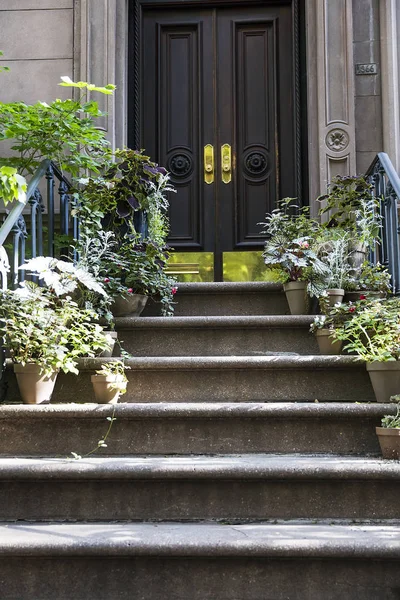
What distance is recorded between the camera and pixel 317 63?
17.9 ft

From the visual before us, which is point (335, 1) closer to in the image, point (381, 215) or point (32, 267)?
point (381, 215)

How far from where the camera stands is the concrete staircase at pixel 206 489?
2416mm

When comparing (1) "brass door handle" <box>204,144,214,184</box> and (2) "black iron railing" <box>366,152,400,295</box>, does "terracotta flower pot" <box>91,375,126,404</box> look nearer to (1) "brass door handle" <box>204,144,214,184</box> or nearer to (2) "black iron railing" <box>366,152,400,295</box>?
(2) "black iron railing" <box>366,152,400,295</box>

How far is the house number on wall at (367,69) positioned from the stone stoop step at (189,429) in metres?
3.21

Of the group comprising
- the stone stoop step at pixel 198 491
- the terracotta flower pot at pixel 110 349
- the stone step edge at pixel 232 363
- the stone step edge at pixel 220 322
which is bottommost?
the stone stoop step at pixel 198 491

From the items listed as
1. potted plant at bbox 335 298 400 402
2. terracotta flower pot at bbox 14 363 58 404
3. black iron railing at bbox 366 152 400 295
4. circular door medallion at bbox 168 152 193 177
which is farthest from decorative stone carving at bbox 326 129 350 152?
terracotta flower pot at bbox 14 363 58 404

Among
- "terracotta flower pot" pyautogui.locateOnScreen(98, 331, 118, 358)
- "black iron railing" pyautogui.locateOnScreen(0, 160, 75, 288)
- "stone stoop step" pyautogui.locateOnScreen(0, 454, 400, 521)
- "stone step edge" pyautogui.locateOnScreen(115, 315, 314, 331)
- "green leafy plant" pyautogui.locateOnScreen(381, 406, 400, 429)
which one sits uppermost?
"black iron railing" pyautogui.locateOnScreen(0, 160, 75, 288)

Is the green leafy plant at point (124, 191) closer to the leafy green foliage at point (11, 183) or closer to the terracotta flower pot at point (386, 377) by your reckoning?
the leafy green foliage at point (11, 183)

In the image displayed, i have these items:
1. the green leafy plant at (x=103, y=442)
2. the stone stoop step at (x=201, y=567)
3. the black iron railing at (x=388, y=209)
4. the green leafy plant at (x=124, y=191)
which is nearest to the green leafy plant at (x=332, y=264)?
the black iron railing at (x=388, y=209)

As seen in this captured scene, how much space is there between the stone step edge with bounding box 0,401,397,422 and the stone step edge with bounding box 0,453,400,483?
276mm

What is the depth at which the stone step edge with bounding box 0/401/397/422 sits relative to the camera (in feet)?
10.2

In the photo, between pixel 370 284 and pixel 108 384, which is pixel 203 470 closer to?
pixel 108 384

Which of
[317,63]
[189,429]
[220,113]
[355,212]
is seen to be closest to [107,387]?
[189,429]

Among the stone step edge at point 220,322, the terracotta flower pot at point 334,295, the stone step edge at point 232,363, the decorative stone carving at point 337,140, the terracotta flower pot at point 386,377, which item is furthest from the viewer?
the decorative stone carving at point 337,140
